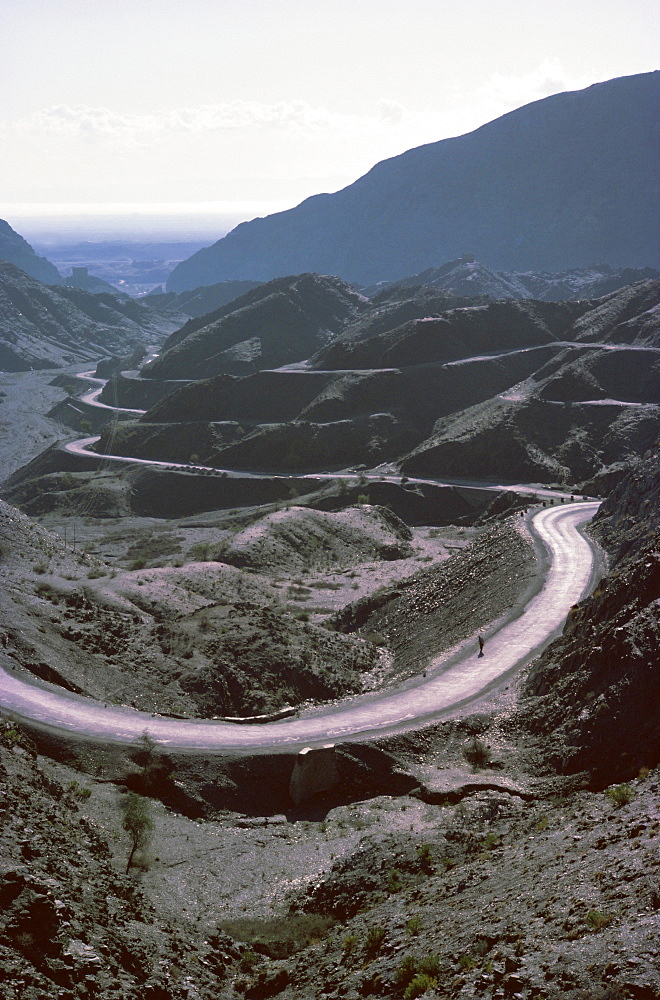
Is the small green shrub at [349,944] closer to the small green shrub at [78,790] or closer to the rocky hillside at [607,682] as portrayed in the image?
the rocky hillside at [607,682]

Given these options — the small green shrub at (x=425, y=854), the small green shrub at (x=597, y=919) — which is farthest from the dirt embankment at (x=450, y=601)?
the small green shrub at (x=597, y=919)

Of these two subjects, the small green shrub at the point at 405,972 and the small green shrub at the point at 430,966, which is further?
the small green shrub at the point at 405,972

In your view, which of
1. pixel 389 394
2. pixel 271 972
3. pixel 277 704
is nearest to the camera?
pixel 271 972

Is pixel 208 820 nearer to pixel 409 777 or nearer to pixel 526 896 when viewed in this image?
pixel 409 777

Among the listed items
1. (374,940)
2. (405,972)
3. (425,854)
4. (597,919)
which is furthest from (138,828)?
(597,919)

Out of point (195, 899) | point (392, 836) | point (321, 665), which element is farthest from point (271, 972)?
point (321, 665)
